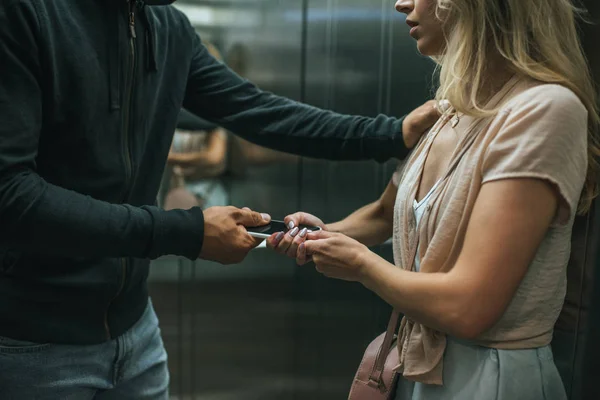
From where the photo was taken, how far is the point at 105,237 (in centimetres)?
156

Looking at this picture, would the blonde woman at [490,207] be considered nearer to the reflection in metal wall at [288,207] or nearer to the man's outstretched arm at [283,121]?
the man's outstretched arm at [283,121]

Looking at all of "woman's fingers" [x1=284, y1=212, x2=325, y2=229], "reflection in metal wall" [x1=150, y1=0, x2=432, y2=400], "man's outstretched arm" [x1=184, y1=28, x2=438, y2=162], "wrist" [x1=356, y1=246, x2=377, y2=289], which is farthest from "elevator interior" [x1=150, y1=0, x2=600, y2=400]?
"wrist" [x1=356, y1=246, x2=377, y2=289]

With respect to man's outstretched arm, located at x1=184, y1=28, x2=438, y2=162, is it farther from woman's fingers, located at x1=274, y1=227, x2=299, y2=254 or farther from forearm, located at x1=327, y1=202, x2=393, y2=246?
woman's fingers, located at x1=274, y1=227, x2=299, y2=254

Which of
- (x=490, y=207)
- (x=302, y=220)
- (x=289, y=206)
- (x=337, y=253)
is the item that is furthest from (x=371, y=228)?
(x=289, y=206)

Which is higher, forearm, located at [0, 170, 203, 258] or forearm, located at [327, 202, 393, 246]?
forearm, located at [0, 170, 203, 258]

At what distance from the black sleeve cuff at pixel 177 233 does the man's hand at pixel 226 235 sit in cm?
2

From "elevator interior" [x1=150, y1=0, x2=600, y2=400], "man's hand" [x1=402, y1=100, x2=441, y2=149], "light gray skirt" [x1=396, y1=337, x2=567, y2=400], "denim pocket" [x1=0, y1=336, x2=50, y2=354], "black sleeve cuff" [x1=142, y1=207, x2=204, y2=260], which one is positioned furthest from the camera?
"elevator interior" [x1=150, y1=0, x2=600, y2=400]

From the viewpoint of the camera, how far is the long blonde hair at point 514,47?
141 centimetres

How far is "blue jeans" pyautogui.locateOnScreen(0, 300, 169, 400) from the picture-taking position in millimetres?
1704

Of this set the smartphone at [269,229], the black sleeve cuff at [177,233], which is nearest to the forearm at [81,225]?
the black sleeve cuff at [177,233]

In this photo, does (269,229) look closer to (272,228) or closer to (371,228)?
(272,228)

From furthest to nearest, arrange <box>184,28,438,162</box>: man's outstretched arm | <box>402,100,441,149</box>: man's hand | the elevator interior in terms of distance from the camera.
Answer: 1. the elevator interior
2. <box>184,28,438,162</box>: man's outstretched arm
3. <box>402,100,441,149</box>: man's hand

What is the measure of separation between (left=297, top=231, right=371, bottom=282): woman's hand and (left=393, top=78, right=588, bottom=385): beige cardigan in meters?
0.12

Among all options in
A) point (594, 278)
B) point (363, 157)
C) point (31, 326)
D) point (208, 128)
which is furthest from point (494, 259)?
point (208, 128)
